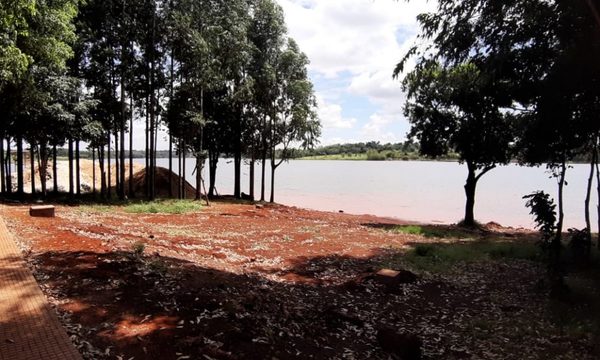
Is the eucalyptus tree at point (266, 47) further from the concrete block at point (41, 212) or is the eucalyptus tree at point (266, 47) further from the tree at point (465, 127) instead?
the concrete block at point (41, 212)

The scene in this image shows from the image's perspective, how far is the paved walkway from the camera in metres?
4.70

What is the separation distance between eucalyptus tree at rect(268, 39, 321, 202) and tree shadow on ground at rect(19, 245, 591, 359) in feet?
73.2

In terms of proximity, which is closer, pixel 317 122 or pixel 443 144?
pixel 443 144

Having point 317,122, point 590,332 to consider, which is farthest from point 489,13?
point 317,122

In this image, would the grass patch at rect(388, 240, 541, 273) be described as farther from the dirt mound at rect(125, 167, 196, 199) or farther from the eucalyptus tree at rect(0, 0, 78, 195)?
the dirt mound at rect(125, 167, 196, 199)

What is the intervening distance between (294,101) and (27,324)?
27699 mm

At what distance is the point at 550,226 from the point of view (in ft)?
29.0

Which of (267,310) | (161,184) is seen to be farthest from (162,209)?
(267,310)

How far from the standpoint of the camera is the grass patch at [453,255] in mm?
11962

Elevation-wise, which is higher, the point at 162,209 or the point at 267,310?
the point at 267,310

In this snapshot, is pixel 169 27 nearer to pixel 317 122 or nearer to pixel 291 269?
pixel 317 122

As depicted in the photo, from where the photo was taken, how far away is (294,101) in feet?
104

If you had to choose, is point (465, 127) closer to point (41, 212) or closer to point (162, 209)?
point (162, 209)

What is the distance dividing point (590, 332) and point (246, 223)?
13806 millimetres
